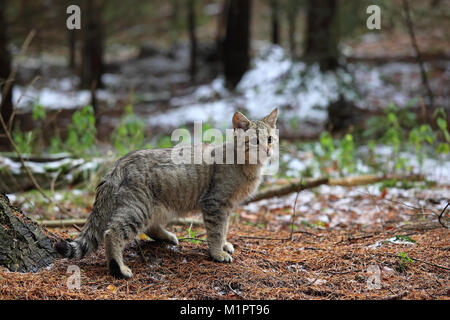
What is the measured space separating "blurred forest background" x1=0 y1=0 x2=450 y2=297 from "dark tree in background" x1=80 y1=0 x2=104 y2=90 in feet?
0.23

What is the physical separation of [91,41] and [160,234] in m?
13.1

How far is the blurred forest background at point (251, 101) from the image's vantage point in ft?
20.7

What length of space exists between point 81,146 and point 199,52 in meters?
15.5

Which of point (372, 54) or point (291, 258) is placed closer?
point (291, 258)

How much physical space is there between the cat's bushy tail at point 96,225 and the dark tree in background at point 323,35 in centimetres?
777

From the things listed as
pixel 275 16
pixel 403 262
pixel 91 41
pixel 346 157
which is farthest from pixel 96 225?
pixel 275 16

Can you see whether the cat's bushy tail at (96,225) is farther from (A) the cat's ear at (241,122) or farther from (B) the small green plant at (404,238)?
(B) the small green plant at (404,238)

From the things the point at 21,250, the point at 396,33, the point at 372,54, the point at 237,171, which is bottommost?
the point at 21,250

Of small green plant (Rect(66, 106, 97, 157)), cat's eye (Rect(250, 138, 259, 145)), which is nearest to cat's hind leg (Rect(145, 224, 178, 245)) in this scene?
cat's eye (Rect(250, 138, 259, 145))
